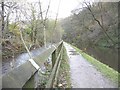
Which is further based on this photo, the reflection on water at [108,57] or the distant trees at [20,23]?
the distant trees at [20,23]

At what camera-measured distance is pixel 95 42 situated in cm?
6994

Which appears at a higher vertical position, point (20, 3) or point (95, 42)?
point (20, 3)

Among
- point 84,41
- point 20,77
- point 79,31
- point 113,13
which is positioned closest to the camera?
point 20,77

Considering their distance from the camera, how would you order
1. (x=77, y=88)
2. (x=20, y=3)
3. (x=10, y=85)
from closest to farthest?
(x=10, y=85)
(x=77, y=88)
(x=20, y=3)

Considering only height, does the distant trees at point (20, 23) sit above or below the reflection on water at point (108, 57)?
above

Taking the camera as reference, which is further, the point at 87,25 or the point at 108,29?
the point at 87,25

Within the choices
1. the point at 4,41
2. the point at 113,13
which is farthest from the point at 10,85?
the point at 113,13

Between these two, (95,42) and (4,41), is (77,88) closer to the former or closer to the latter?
(4,41)

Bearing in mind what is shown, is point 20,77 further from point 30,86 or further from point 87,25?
point 87,25

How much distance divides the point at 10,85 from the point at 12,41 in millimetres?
31557

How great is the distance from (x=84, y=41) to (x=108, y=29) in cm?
2203

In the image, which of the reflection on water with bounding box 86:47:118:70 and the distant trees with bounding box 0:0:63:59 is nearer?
the reflection on water with bounding box 86:47:118:70

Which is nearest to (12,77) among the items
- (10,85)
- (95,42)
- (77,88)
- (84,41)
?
(10,85)

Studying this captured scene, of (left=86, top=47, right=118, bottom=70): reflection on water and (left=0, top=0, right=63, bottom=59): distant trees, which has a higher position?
(left=0, top=0, right=63, bottom=59): distant trees
